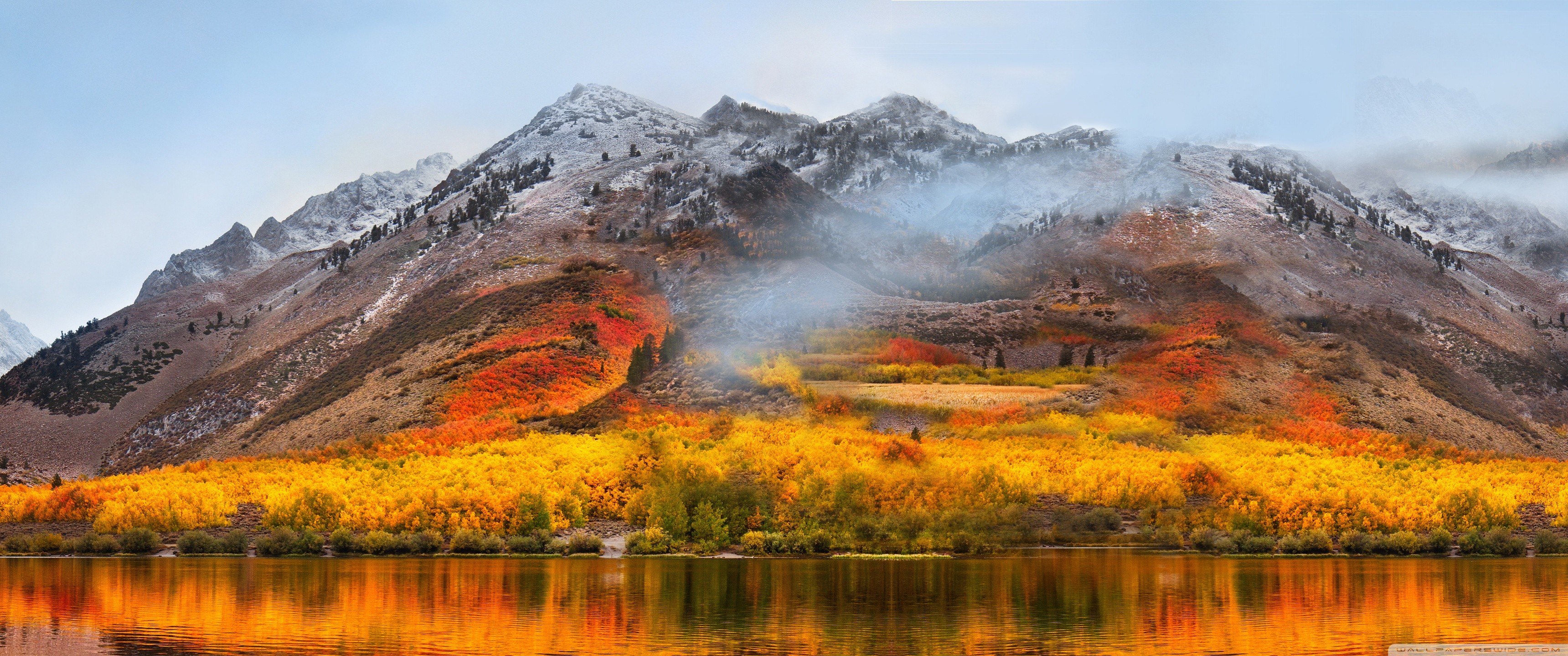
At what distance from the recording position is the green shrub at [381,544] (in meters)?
64.3

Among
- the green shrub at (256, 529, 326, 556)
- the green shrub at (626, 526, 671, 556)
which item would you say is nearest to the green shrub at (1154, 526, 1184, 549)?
the green shrub at (626, 526, 671, 556)

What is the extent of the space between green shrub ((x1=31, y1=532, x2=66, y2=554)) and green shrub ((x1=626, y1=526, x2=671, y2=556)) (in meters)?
34.1

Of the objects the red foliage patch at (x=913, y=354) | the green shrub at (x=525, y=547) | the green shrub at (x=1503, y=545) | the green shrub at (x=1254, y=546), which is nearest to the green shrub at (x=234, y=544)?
the green shrub at (x=525, y=547)

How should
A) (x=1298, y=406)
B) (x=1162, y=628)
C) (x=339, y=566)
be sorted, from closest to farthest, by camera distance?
1. (x=1162, y=628)
2. (x=339, y=566)
3. (x=1298, y=406)

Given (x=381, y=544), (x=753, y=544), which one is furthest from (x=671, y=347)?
(x=381, y=544)

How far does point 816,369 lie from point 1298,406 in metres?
40.9

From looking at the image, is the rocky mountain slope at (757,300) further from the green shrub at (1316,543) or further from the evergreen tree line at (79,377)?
the green shrub at (1316,543)

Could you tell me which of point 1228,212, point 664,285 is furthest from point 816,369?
point 1228,212

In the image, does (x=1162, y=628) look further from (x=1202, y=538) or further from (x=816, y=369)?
(x=816, y=369)

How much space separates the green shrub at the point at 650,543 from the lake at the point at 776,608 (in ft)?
16.2

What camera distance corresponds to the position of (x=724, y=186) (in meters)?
152

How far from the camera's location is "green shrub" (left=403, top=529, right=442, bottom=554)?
64188 millimetres

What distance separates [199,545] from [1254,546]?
5788cm

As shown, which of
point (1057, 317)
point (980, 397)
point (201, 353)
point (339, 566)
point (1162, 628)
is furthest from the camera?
point (201, 353)
